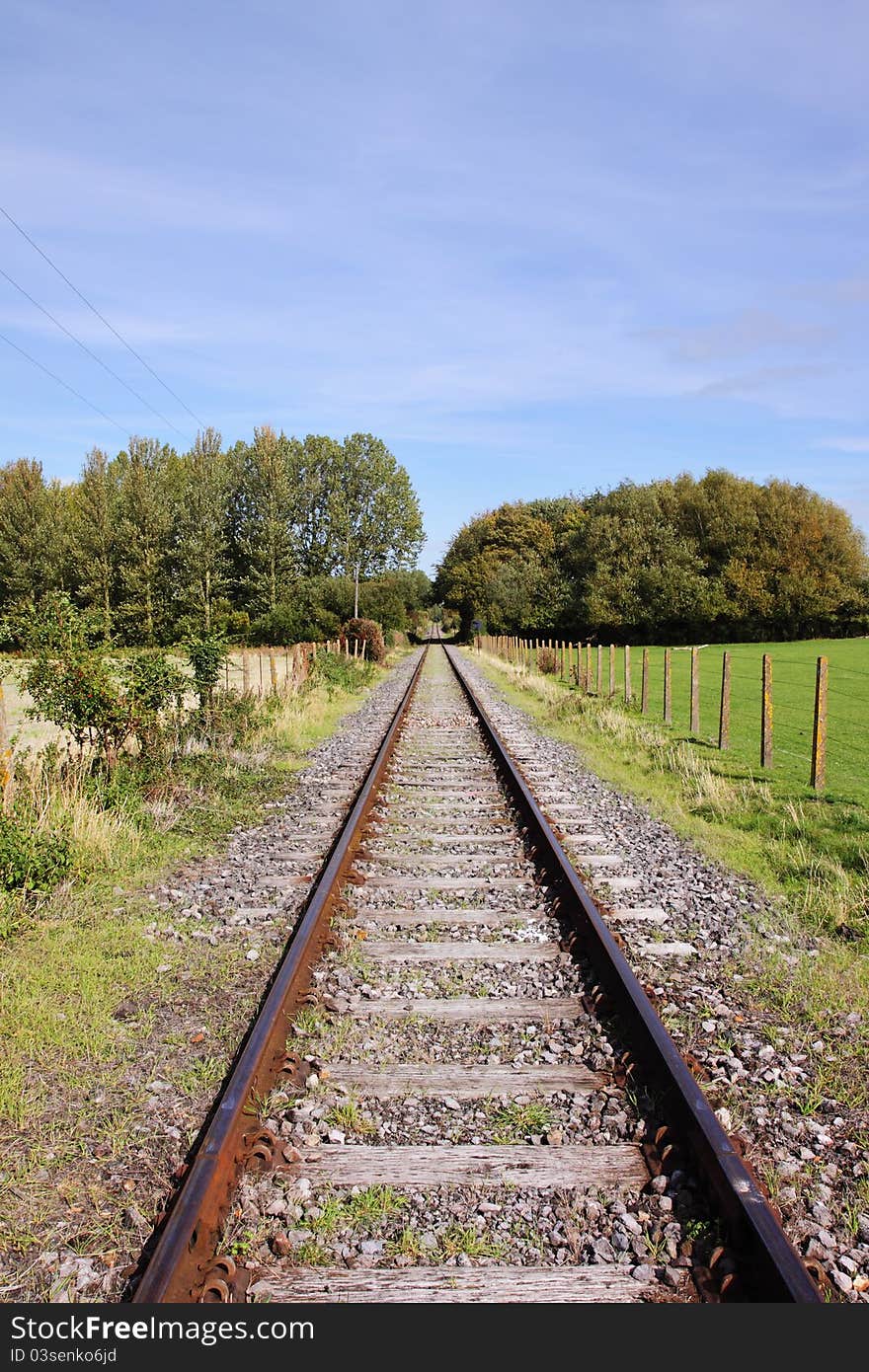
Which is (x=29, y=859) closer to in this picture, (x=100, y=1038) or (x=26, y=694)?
(x=100, y=1038)

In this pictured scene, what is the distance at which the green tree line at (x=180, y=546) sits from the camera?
50719 millimetres

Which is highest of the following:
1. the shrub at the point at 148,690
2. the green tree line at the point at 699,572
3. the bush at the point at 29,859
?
the green tree line at the point at 699,572

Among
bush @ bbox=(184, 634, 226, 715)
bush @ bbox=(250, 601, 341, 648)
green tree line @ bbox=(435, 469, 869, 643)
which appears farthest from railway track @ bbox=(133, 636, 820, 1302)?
green tree line @ bbox=(435, 469, 869, 643)

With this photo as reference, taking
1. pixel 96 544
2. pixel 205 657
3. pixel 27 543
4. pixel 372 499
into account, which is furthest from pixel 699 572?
pixel 205 657

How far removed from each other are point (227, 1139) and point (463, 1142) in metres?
0.84

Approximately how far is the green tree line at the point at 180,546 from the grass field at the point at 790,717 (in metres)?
23.9

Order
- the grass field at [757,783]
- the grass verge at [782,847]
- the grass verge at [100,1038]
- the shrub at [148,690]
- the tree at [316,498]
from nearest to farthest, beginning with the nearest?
the grass verge at [100,1038] → the grass verge at [782,847] → the grass field at [757,783] → the shrub at [148,690] → the tree at [316,498]

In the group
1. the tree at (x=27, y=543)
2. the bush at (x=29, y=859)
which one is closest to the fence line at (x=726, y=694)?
the bush at (x=29, y=859)

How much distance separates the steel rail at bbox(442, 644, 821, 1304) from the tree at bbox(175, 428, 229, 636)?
1878 inches

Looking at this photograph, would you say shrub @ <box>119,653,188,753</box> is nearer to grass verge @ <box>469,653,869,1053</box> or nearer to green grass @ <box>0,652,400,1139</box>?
green grass @ <box>0,652,400,1139</box>

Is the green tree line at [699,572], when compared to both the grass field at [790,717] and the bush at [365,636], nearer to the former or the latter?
the grass field at [790,717]

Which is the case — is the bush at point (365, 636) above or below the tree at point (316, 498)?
below

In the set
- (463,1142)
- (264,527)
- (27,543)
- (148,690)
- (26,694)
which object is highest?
(264,527)

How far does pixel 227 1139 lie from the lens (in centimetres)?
302
